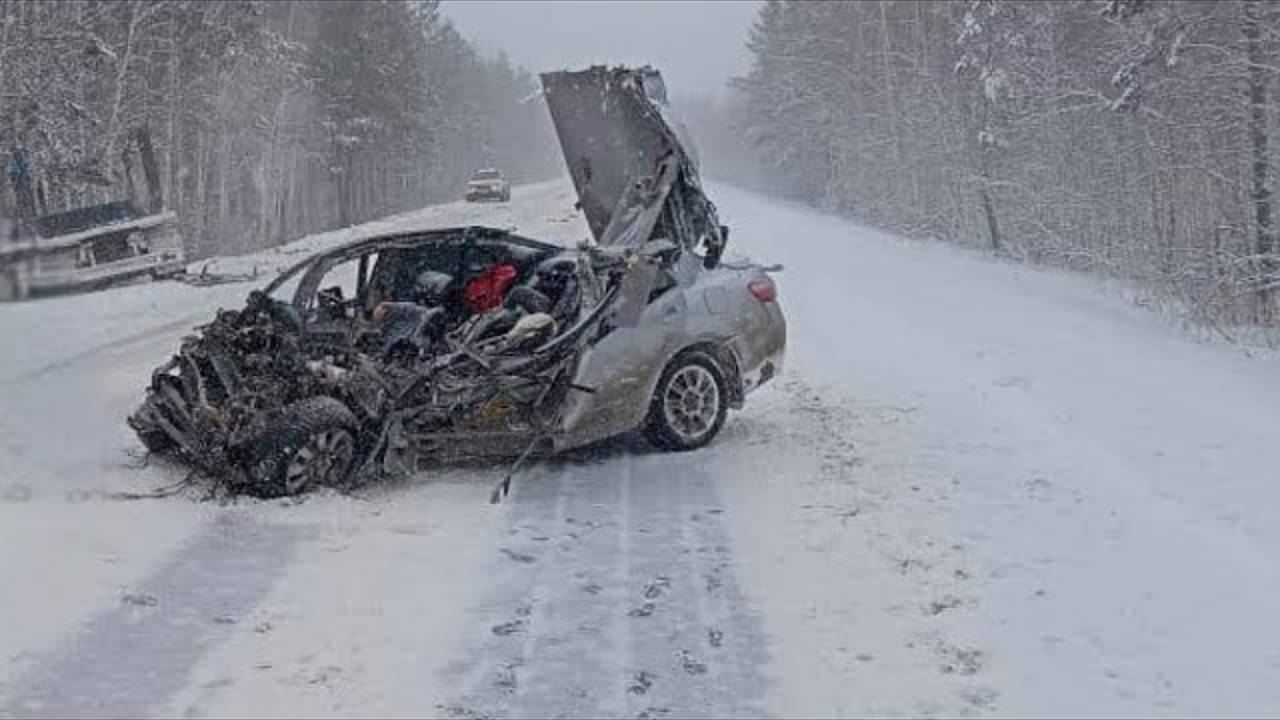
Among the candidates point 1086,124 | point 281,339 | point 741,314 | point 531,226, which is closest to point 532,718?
point 281,339

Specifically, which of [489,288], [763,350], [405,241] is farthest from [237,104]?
[763,350]

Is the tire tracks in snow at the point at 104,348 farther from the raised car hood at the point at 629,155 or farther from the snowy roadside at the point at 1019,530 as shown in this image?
the snowy roadside at the point at 1019,530

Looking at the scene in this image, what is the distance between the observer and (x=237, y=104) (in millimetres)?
46156

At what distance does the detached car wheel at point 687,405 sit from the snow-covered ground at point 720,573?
18 centimetres

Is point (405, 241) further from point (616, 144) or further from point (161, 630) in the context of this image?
point (161, 630)

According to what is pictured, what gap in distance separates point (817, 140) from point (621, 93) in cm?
6040

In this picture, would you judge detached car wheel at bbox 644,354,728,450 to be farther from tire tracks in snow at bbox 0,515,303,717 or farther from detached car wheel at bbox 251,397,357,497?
tire tracks in snow at bbox 0,515,303,717

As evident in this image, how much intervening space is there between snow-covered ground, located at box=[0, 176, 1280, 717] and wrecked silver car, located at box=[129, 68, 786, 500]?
337 mm

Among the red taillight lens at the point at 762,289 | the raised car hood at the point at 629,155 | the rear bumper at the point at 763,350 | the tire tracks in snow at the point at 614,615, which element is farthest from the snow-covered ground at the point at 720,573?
the raised car hood at the point at 629,155

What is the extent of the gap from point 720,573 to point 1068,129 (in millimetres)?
30234

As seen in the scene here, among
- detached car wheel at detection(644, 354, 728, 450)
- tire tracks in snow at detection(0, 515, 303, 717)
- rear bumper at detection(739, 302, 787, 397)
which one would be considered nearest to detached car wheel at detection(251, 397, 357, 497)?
tire tracks in snow at detection(0, 515, 303, 717)

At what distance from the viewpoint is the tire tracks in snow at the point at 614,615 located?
4645 millimetres

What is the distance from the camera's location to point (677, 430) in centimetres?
860

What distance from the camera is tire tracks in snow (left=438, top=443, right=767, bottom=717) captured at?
4645 millimetres
